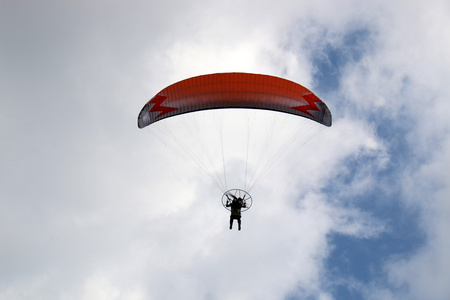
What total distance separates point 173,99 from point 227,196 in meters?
6.95

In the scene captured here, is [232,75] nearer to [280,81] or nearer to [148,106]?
[280,81]

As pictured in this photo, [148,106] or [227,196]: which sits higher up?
[148,106]

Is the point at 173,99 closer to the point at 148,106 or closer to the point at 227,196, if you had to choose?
the point at 148,106

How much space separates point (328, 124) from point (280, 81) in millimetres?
4450

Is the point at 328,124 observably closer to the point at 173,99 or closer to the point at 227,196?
the point at 227,196

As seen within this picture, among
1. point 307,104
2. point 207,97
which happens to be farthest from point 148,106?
point 307,104

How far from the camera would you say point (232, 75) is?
93.7 feet

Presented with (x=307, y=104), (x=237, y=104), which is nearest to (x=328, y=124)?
(x=307, y=104)

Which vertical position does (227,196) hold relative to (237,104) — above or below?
below

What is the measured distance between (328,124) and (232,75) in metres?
7.14

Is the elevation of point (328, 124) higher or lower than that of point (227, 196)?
higher

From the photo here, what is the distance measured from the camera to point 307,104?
29.3 meters

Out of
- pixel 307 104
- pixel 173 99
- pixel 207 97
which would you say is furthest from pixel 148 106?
pixel 307 104

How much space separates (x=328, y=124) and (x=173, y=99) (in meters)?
10.2
